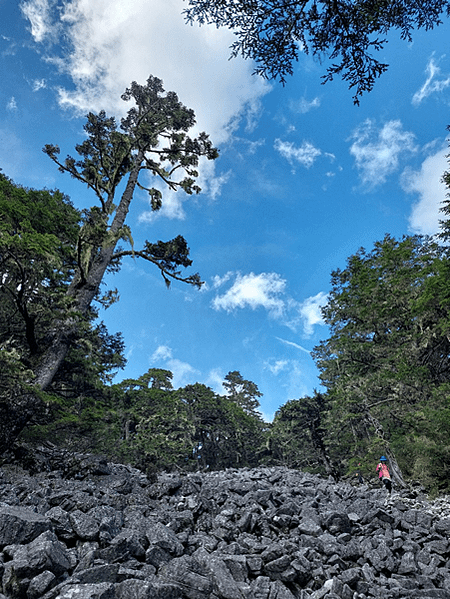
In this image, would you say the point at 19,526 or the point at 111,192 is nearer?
the point at 19,526

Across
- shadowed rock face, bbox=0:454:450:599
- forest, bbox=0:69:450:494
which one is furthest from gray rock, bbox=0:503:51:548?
forest, bbox=0:69:450:494

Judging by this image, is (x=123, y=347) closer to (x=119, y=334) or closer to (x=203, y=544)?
(x=119, y=334)

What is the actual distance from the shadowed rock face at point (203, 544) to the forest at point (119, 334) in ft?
9.87

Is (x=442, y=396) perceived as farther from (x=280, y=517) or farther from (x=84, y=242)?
(x=84, y=242)

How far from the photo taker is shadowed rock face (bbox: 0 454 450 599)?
3260 millimetres

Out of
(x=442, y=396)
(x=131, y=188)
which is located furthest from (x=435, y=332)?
(x=131, y=188)

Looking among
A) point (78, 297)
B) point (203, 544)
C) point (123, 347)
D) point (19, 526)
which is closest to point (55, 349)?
point (78, 297)

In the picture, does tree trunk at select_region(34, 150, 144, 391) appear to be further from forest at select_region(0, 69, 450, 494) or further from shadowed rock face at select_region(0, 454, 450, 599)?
shadowed rock face at select_region(0, 454, 450, 599)

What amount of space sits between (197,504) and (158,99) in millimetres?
21169

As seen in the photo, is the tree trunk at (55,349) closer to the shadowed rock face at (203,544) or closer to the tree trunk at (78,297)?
the tree trunk at (78,297)

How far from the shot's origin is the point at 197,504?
22.1ft

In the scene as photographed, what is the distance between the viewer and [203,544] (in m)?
5.06

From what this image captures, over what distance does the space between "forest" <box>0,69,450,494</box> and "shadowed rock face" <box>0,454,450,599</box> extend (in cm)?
301

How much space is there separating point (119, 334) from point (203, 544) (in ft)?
54.7
